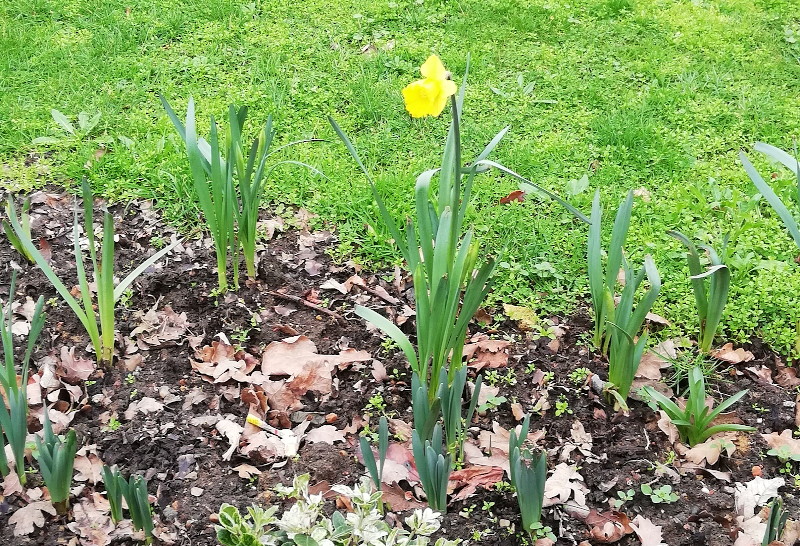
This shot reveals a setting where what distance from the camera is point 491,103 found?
12.5 ft

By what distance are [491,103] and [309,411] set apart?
209 cm

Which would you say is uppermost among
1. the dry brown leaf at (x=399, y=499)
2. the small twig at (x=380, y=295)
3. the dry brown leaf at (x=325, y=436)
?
the small twig at (x=380, y=295)

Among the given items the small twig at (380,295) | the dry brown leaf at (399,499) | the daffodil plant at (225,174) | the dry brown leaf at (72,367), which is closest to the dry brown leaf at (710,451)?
the dry brown leaf at (399,499)

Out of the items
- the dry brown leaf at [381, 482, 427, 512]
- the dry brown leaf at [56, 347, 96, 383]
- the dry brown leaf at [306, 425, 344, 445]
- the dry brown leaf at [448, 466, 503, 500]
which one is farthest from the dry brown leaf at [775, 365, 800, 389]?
the dry brown leaf at [56, 347, 96, 383]

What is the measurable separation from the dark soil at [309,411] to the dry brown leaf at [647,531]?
1.0 inches

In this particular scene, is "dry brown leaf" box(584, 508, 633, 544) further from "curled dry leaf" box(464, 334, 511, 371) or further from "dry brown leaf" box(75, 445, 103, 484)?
Result: "dry brown leaf" box(75, 445, 103, 484)

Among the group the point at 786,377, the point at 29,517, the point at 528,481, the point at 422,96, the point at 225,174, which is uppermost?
the point at 422,96

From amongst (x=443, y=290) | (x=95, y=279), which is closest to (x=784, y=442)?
(x=443, y=290)

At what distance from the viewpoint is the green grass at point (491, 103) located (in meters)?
3.03

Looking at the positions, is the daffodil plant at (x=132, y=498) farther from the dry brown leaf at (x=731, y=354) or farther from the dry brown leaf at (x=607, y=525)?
the dry brown leaf at (x=731, y=354)

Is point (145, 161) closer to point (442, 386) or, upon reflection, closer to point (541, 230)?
point (541, 230)

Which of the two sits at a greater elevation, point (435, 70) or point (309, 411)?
point (435, 70)

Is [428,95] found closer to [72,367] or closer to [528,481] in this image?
[528,481]

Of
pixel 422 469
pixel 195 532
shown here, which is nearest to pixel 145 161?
pixel 195 532
